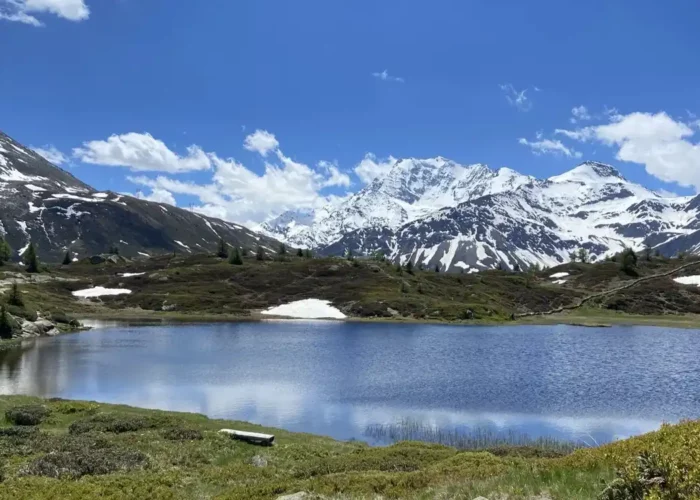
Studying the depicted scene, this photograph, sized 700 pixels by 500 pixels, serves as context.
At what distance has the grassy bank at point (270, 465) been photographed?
12828 millimetres

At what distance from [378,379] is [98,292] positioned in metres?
138

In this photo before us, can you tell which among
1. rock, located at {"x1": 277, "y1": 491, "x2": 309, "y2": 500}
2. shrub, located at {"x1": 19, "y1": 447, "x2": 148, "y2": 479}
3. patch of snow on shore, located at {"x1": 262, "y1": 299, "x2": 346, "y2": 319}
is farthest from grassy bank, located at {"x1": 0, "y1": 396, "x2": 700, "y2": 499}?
patch of snow on shore, located at {"x1": 262, "y1": 299, "x2": 346, "y2": 319}

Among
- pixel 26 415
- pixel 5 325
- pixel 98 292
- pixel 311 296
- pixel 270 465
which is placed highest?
pixel 98 292

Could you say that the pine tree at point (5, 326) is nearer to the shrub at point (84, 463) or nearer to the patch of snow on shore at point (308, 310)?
the patch of snow on shore at point (308, 310)

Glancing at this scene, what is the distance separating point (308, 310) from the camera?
17062cm

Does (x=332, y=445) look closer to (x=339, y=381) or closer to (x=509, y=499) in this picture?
(x=509, y=499)

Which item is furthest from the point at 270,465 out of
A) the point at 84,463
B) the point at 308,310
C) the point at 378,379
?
the point at 308,310

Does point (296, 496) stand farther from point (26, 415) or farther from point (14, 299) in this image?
point (14, 299)

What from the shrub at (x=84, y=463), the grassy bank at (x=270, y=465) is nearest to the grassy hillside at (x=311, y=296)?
the grassy bank at (x=270, y=465)

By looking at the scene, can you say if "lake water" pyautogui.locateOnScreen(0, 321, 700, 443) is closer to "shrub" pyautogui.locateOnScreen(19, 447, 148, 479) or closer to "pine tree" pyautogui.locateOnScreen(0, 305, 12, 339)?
"pine tree" pyautogui.locateOnScreen(0, 305, 12, 339)

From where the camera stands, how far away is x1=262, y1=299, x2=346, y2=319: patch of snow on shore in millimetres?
166750

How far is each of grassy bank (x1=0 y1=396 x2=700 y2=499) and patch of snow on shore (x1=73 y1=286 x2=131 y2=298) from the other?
144029 millimetres

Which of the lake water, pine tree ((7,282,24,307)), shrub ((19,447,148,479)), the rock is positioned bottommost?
the lake water

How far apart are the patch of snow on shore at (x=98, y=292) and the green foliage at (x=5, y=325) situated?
8082 cm
